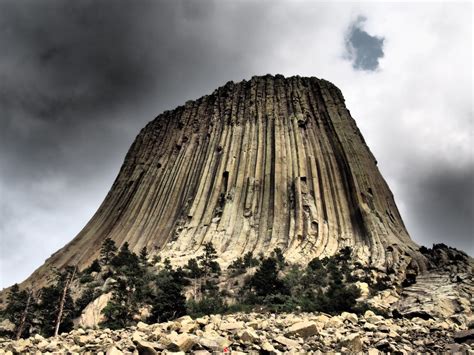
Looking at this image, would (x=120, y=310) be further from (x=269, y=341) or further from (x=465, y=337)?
(x=465, y=337)

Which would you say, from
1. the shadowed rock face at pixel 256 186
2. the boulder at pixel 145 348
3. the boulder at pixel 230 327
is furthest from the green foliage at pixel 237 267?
the boulder at pixel 145 348

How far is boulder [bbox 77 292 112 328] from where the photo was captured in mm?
21078

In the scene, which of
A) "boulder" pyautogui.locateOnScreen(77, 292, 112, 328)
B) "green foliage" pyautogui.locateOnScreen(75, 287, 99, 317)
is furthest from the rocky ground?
"green foliage" pyautogui.locateOnScreen(75, 287, 99, 317)

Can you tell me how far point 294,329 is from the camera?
8.98 metres

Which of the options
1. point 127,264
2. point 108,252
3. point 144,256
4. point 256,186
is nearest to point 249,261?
point 127,264

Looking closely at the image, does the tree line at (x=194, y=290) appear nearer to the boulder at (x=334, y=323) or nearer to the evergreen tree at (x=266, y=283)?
the evergreen tree at (x=266, y=283)

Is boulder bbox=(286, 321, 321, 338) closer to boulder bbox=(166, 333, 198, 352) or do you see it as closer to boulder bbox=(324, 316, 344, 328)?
boulder bbox=(324, 316, 344, 328)

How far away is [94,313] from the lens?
2191 cm

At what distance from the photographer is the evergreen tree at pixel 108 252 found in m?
35.8

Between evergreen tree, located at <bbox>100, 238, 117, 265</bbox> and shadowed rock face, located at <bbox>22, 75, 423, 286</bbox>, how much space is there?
1.79 meters

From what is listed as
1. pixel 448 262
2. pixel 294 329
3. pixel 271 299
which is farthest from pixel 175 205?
pixel 294 329

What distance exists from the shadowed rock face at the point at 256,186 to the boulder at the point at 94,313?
913 cm

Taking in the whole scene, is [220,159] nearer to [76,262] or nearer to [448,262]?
[76,262]

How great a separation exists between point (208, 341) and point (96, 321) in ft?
50.5
